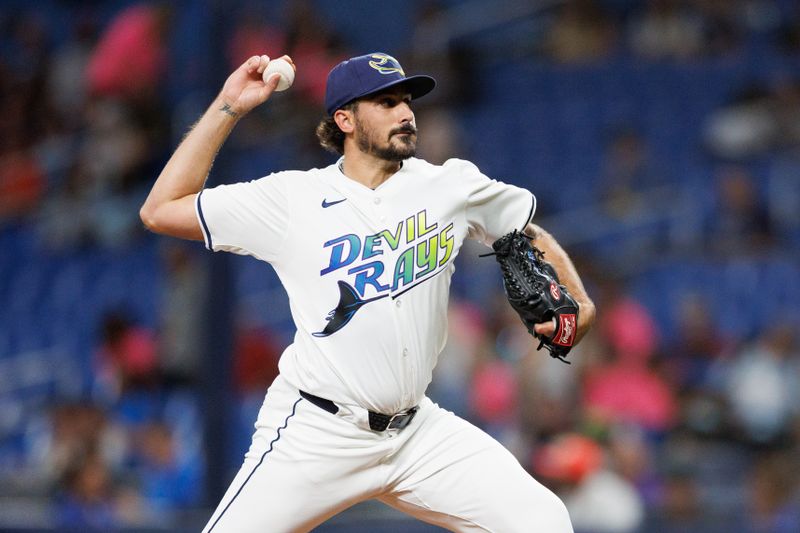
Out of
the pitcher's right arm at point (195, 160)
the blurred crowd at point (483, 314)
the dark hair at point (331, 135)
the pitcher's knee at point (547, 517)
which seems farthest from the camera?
the blurred crowd at point (483, 314)

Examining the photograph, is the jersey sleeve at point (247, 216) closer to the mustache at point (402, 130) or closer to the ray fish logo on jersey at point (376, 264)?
the ray fish logo on jersey at point (376, 264)

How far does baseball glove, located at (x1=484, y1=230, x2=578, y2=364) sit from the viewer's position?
13.2 ft

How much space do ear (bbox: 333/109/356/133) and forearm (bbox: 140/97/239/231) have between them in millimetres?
370

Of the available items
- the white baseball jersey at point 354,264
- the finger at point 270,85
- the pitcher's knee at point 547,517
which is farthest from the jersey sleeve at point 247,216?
the pitcher's knee at point 547,517

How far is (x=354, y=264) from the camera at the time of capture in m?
4.07

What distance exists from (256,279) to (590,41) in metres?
3.30

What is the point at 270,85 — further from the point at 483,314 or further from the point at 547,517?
the point at 483,314

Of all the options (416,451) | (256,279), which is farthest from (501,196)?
(256,279)

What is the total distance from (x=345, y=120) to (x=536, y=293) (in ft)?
2.81

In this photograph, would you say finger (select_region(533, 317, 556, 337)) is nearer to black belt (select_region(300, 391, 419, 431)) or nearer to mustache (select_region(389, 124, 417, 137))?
black belt (select_region(300, 391, 419, 431))

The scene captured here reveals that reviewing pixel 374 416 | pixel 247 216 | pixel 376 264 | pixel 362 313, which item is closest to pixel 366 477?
pixel 374 416

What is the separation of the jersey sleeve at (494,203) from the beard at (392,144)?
0.19 meters

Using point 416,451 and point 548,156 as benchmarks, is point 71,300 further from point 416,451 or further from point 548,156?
point 416,451

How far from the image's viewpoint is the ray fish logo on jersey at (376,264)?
406 cm
